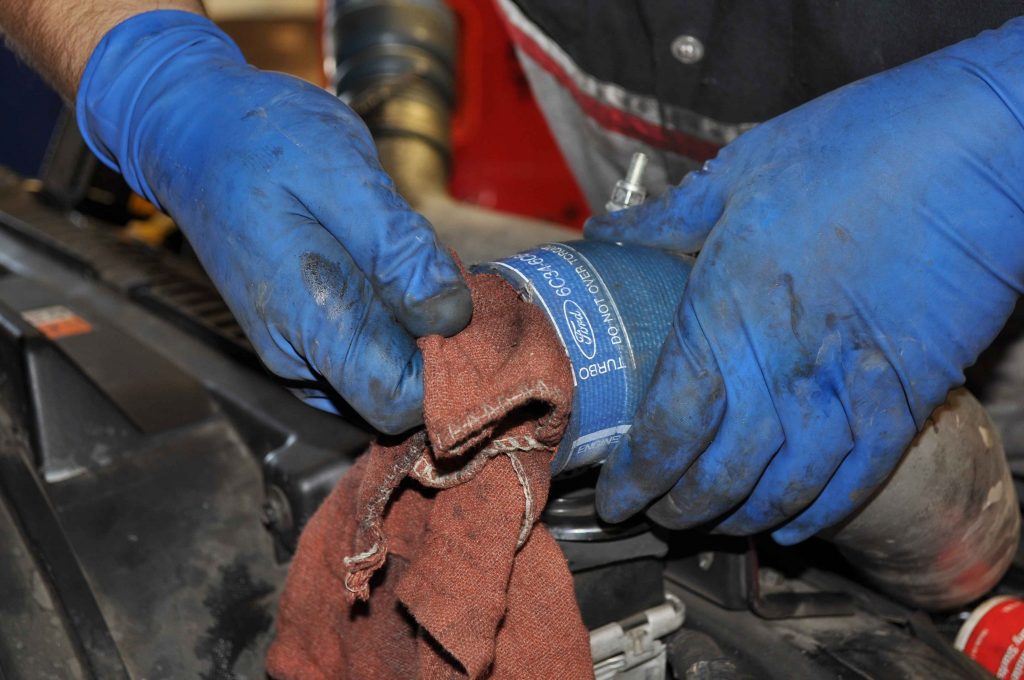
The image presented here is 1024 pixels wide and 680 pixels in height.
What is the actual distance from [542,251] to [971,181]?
1.11ft

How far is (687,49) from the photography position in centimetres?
113

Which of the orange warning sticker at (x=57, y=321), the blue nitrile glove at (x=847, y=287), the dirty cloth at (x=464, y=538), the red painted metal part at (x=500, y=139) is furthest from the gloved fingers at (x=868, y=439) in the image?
the red painted metal part at (x=500, y=139)

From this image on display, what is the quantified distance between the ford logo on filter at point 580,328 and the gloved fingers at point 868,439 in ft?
0.68

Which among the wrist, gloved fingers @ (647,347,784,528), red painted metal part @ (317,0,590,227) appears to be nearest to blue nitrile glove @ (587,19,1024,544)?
gloved fingers @ (647,347,784,528)

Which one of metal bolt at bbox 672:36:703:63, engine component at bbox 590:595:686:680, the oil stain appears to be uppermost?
metal bolt at bbox 672:36:703:63

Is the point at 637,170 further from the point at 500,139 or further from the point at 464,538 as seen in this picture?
the point at 500,139

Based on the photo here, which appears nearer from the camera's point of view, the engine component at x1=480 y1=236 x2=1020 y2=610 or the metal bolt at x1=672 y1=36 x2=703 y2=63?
the engine component at x1=480 y1=236 x2=1020 y2=610

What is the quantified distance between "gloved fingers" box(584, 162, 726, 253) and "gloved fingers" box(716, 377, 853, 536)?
→ 6.9 inches

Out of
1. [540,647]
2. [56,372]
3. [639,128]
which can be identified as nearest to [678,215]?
[540,647]

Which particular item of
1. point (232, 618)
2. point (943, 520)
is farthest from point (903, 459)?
point (232, 618)

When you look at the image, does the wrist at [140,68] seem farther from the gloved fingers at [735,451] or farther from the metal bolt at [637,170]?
the gloved fingers at [735,451]

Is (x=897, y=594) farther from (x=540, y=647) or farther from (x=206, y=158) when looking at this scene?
(x=206, y=158)

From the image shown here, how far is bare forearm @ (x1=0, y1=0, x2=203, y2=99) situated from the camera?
2.84 ft

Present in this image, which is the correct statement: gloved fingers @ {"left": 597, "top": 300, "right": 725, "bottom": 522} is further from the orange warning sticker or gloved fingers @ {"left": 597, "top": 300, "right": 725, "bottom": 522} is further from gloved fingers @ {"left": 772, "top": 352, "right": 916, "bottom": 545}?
the orange warning sticker
